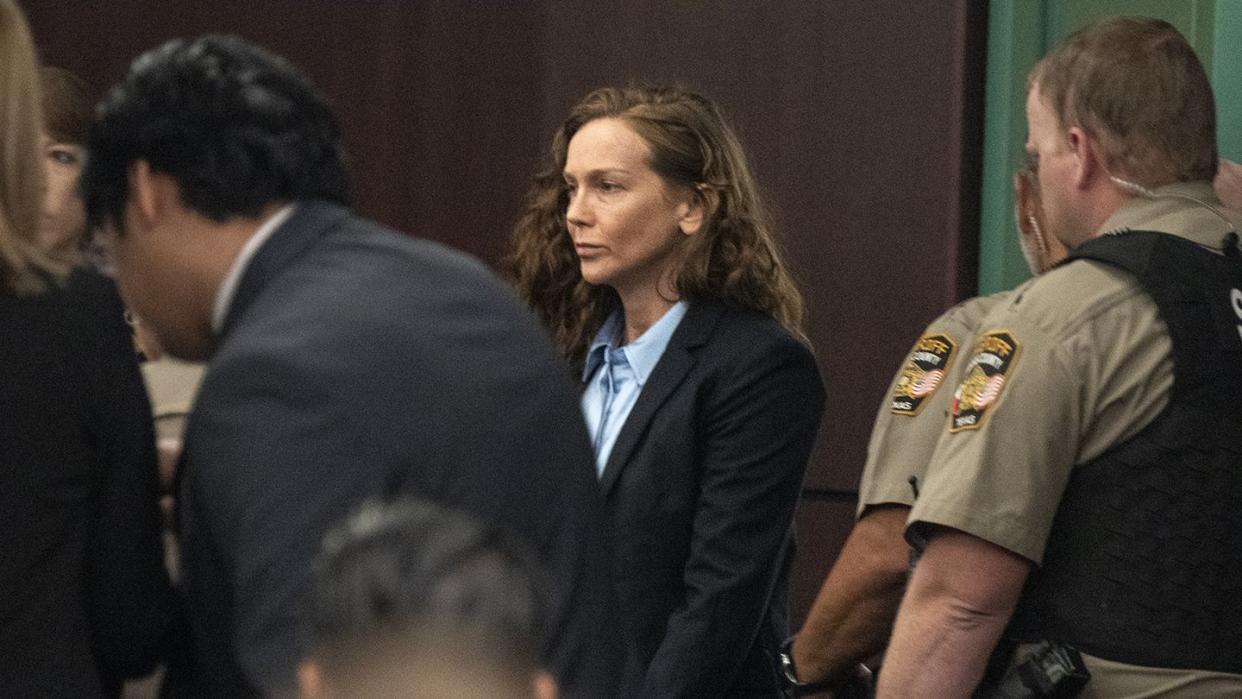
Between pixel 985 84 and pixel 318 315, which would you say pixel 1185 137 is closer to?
pixel 318 315

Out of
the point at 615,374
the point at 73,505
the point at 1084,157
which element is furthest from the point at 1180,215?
the point at 73,505

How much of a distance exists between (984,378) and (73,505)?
1.19 m

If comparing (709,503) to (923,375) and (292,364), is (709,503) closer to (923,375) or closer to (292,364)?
(923,375)

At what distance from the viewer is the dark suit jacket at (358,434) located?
5.65ft

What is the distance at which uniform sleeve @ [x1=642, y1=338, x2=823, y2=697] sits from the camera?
293 cm

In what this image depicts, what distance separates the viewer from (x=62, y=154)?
3062mm

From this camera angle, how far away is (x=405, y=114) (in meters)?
5.21

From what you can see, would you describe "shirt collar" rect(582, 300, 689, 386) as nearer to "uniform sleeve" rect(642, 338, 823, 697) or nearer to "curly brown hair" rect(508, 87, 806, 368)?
"curly brown hair" rect(508, 87, 806, 368)

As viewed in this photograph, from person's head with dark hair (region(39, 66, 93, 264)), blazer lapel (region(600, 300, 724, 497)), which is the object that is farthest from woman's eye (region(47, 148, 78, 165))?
blazer lapel (region(600, 300, 724, 497))

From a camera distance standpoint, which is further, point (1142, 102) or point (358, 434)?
point (1142, 102)

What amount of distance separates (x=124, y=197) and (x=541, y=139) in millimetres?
3084

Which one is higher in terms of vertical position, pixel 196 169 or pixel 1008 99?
pixel 196 169

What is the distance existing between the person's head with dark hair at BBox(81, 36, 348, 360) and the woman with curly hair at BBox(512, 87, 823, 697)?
111 cm

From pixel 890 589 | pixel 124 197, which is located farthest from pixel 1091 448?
pixel 124 197
